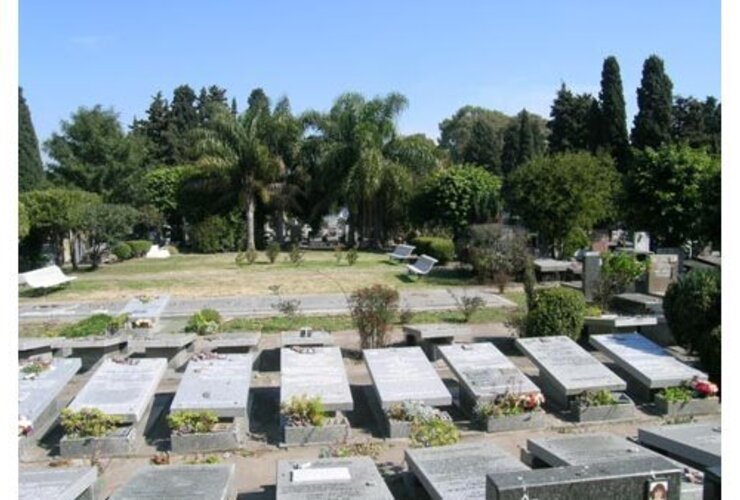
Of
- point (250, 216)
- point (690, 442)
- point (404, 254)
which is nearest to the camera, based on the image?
point (690, 442)

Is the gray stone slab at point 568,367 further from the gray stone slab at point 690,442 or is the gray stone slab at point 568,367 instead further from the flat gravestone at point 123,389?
the flat gravestone at point 123,389

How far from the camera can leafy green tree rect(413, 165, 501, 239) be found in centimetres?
2820

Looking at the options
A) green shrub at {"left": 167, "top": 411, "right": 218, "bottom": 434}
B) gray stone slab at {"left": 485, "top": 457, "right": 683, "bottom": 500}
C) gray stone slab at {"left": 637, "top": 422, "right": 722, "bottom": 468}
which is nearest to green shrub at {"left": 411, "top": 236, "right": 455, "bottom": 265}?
green shrub at {"left": 167, "top": 411, "right": 218, "bottom": 434}

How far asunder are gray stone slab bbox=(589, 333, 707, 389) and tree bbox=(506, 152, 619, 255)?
38.6 ft

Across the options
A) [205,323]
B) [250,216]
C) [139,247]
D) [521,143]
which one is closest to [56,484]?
[205,323]

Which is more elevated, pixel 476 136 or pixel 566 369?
pixel 476 136

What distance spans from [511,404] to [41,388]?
17.6 ft

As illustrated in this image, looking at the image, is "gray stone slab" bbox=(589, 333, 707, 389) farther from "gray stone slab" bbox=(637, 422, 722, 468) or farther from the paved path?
the paved path

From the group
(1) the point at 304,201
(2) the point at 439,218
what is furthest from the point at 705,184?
(1) the point at 304,201

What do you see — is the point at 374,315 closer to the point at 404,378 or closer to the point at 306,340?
the point at 306,340

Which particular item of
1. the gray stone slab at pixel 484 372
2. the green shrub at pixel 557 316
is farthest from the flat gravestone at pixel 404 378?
the green shrub at pixel 557 316

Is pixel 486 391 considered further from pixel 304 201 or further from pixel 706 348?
pixel 304 201

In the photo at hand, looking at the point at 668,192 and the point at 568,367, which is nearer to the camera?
the point at 568,367

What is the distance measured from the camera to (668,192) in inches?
835
